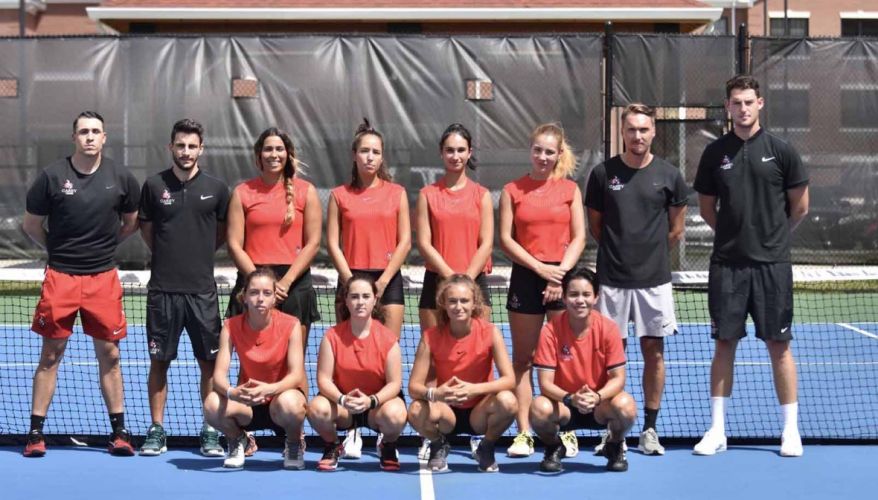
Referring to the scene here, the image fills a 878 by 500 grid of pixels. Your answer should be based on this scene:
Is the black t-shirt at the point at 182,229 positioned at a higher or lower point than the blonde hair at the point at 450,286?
higher

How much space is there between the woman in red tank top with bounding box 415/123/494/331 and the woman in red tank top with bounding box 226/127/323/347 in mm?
584

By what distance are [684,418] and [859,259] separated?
6.93 meters

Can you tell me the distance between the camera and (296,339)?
21.4 ft

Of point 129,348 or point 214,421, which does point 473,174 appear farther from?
point 214,421

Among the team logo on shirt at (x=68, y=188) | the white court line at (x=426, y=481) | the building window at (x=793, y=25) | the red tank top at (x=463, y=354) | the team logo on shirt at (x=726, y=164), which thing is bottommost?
the white court line at (x=426, y=481)

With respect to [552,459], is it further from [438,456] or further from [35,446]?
[35,446]

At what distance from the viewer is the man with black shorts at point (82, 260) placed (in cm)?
668

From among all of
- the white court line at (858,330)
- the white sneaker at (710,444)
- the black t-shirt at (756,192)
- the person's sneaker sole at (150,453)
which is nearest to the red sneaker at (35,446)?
the person's sneaker sole at (150,453)

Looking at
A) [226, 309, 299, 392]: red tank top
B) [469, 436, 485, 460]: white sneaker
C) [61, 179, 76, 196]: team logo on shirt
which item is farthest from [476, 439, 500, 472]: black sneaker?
[61, 179, 76, 196]: team logo on shirt

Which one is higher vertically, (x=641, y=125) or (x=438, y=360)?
(x=641, y=125)

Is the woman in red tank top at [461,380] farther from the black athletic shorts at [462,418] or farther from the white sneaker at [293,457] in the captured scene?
the white sneaker at [293,457]

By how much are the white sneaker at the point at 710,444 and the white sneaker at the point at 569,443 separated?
24.5 inches

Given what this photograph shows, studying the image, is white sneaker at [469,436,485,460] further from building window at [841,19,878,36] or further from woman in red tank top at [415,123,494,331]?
building window at [841,19,878,36]

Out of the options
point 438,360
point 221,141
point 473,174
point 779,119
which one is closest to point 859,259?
point 779,119
